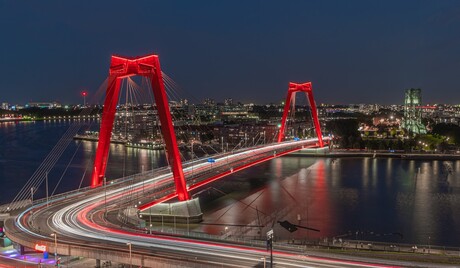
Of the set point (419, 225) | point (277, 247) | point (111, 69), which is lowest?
point (419, 225)

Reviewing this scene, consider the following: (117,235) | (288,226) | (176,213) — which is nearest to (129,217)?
(117,235)

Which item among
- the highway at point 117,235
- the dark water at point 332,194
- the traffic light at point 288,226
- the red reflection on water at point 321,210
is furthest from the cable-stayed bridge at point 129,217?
the red reflection on water at point 321,210

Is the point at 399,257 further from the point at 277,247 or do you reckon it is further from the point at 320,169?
the point at 320,169

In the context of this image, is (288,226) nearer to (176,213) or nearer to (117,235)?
(176,213)

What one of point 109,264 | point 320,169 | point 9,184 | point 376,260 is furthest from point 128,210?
point 320,169

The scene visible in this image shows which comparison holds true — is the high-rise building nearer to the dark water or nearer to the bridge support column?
the dark water

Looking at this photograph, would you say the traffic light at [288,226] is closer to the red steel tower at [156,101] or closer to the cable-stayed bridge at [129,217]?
the cable-stayed bridge at [129,217]
